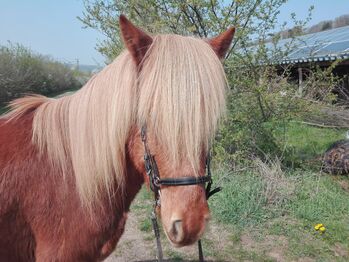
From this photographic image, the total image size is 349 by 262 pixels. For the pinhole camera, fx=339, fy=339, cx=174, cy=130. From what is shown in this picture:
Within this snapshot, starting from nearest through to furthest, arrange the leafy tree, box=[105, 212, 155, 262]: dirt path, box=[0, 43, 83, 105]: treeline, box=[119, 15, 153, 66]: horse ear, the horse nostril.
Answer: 1. the horse nostril
2. box=[119, 15, 153, 66]: horse ear
3. box=[105, 212, 155, 262]: dirt path
4. the leafy tree
5. box=[0, 43, 83, 105]: treeline

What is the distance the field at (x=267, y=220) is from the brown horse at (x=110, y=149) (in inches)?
77.4

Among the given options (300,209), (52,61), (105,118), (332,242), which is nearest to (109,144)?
(105,118)

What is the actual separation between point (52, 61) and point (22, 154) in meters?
26.8

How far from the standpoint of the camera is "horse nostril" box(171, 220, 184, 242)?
4.69 ft

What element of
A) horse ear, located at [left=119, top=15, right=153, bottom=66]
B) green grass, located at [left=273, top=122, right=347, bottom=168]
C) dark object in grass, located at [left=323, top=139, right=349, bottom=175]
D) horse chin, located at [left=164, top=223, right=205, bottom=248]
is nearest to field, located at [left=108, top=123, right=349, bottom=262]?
dark object in grass, located at [left=323, top=139, right=349, bottom=175]

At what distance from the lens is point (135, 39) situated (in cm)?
162

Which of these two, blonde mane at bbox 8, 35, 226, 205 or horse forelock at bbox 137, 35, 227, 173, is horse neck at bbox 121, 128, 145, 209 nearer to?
blonde mane at bbox 8, 35, 226, 205

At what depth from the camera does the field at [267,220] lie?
368 cm

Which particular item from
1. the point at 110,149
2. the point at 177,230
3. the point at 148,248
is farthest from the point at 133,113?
the point at 148,248

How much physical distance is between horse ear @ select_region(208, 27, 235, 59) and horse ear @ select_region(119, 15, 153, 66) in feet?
1.33

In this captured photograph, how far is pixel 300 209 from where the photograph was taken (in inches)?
174

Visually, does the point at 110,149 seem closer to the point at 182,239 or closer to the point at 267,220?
the point at 182,239

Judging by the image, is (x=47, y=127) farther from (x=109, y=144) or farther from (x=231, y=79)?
(x=231, y=79)

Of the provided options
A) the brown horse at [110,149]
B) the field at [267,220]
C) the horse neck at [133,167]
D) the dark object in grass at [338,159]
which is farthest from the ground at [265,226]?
the brown horse at [110,149]
